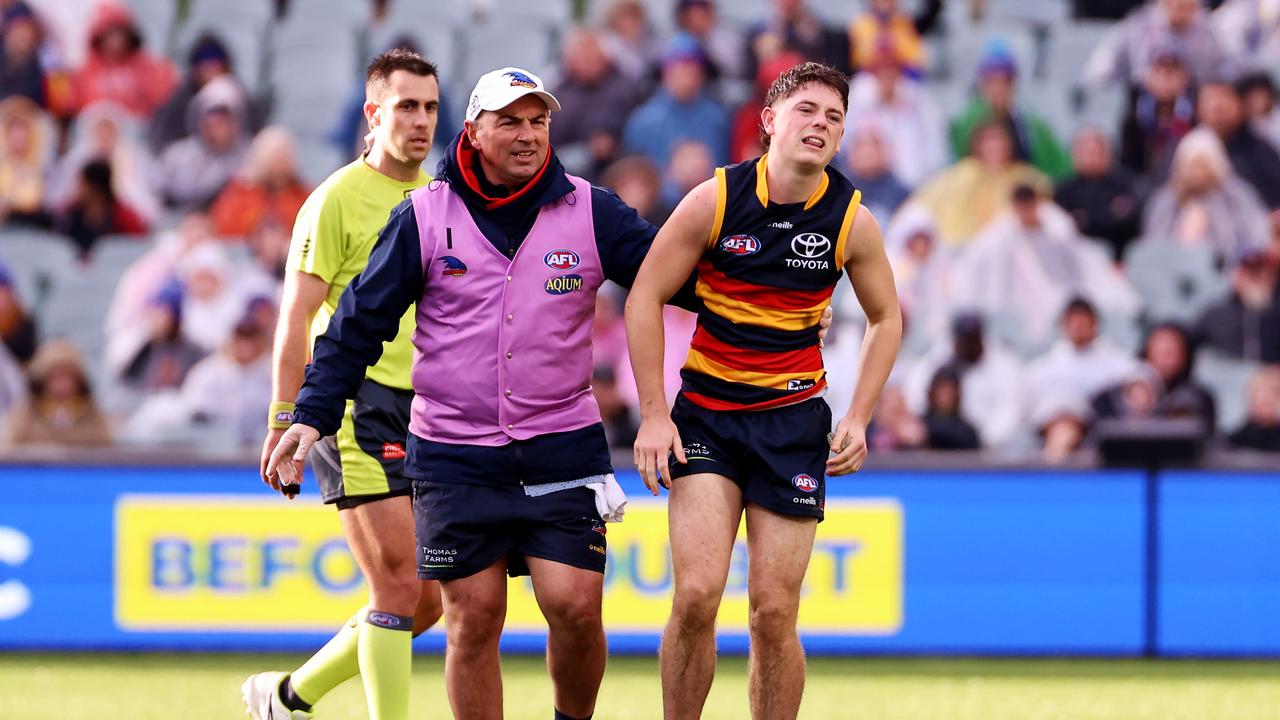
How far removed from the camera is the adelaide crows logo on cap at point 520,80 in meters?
5.60

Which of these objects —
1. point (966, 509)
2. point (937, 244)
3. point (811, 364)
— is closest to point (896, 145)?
point (937, 244)

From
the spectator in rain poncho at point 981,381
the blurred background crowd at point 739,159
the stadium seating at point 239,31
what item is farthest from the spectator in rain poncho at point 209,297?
the spectator in rain poncho at point 981,381

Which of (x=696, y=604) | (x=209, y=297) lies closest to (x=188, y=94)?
(x=209, y=297)

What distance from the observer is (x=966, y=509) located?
9.98m

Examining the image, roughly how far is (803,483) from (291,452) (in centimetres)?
156

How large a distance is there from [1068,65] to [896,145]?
1935 mm

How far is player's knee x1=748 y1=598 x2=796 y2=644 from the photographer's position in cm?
564

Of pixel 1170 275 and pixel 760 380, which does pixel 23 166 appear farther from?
pixel 760 380

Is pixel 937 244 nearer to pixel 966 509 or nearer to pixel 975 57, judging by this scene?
pixel 975 57

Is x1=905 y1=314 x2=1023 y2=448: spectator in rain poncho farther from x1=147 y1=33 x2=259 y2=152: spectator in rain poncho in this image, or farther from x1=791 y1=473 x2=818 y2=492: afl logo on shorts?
x1=791 y1=473 x2=818 y2=492: afl logo on shorts

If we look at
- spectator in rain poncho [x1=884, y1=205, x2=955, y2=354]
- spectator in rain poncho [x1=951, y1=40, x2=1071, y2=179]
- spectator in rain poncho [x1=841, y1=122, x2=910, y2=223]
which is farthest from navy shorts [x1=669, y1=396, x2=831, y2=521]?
spectator in rain poncho [x1=951, y1=40, x2=1071, y2=179]

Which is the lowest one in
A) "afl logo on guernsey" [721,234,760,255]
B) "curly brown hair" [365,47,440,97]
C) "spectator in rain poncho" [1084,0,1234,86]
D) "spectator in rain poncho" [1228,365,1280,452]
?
"spectator in rain poncho" [1228,365,1280,452]

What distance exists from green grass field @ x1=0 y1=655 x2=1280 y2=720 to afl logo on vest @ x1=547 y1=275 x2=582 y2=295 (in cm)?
302

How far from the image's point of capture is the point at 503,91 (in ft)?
18.3
